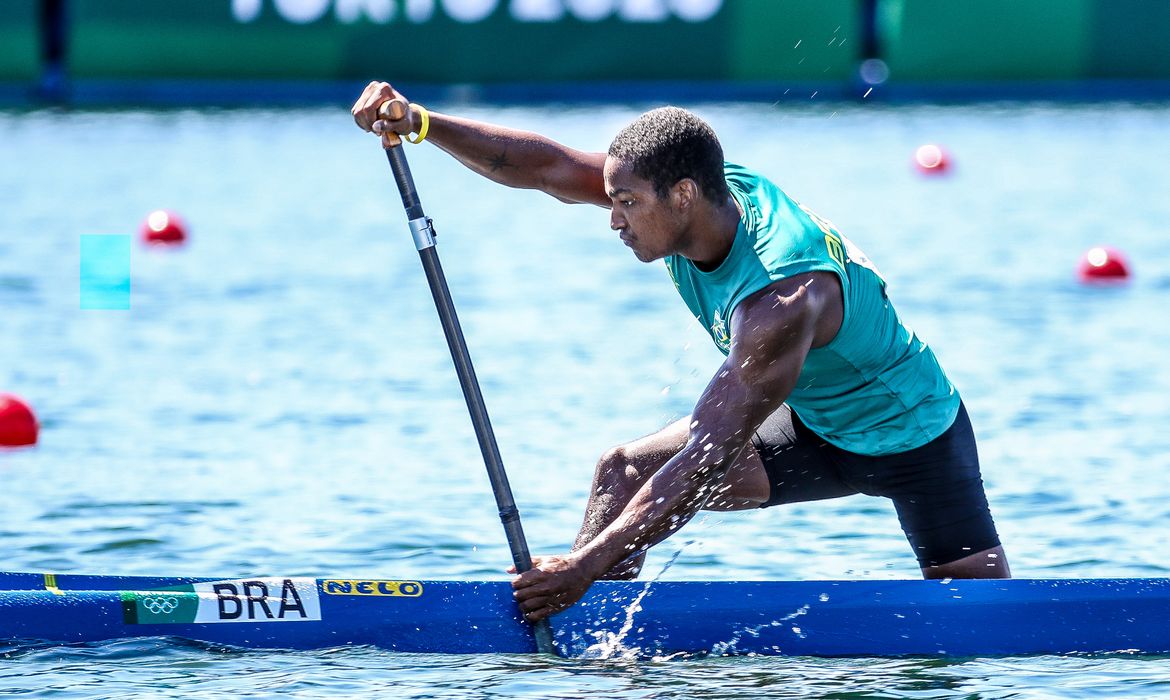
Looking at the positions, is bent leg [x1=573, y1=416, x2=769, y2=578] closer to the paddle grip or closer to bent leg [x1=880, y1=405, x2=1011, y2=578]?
bent leg [x1=880, y1=405, x2=1011, y2=578]

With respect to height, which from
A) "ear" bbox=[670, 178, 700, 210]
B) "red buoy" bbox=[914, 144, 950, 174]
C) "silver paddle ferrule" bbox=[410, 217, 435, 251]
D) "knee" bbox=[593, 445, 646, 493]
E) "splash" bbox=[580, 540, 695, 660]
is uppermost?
"red buoy" bbox=[914, 144, 950, 174]

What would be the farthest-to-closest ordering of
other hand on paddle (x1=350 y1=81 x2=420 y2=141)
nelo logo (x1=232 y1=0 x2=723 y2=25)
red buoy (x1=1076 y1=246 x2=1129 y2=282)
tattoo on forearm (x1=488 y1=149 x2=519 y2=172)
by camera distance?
1. nelo logo (x1=232 y1=0 x2=723 y2=25)
2. red buoy (x1=1076 y1=246 x2=1129 y2=282)
3. tattoo on forearm (x1=488 y1=149 x2=519 y2=172)
4. other hand on paddle (x1=350 y1=81 x2=420 y2=141)

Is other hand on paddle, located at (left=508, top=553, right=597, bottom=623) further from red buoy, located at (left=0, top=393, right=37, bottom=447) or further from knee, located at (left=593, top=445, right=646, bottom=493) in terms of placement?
red buoy, located at (left=0, top=393, right=37, bottom=447)

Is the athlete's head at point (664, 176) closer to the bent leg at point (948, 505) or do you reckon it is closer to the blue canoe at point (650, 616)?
the bent leg at point (948, 505)

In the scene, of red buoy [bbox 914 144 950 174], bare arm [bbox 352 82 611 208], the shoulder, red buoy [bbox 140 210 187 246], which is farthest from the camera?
red buoy [bbox 914 144 950 174]

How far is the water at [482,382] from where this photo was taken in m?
5.25

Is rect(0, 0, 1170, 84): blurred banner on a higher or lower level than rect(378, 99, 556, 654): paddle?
higher

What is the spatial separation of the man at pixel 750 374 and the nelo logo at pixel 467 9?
1614cm

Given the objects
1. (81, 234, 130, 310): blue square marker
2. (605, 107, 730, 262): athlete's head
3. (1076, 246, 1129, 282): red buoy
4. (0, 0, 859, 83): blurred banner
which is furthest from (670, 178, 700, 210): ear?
(0, 0, 859, 83): blurred banner

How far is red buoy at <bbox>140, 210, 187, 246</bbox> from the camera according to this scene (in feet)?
47.0

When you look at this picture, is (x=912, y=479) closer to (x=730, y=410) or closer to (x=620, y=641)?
(x=730, y=410)

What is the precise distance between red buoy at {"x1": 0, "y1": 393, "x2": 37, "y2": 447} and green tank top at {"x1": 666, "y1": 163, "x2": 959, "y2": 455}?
449 centimetres

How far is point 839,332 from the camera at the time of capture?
15.8 feet

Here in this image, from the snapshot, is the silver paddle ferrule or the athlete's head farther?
the silver paddle ferrule
